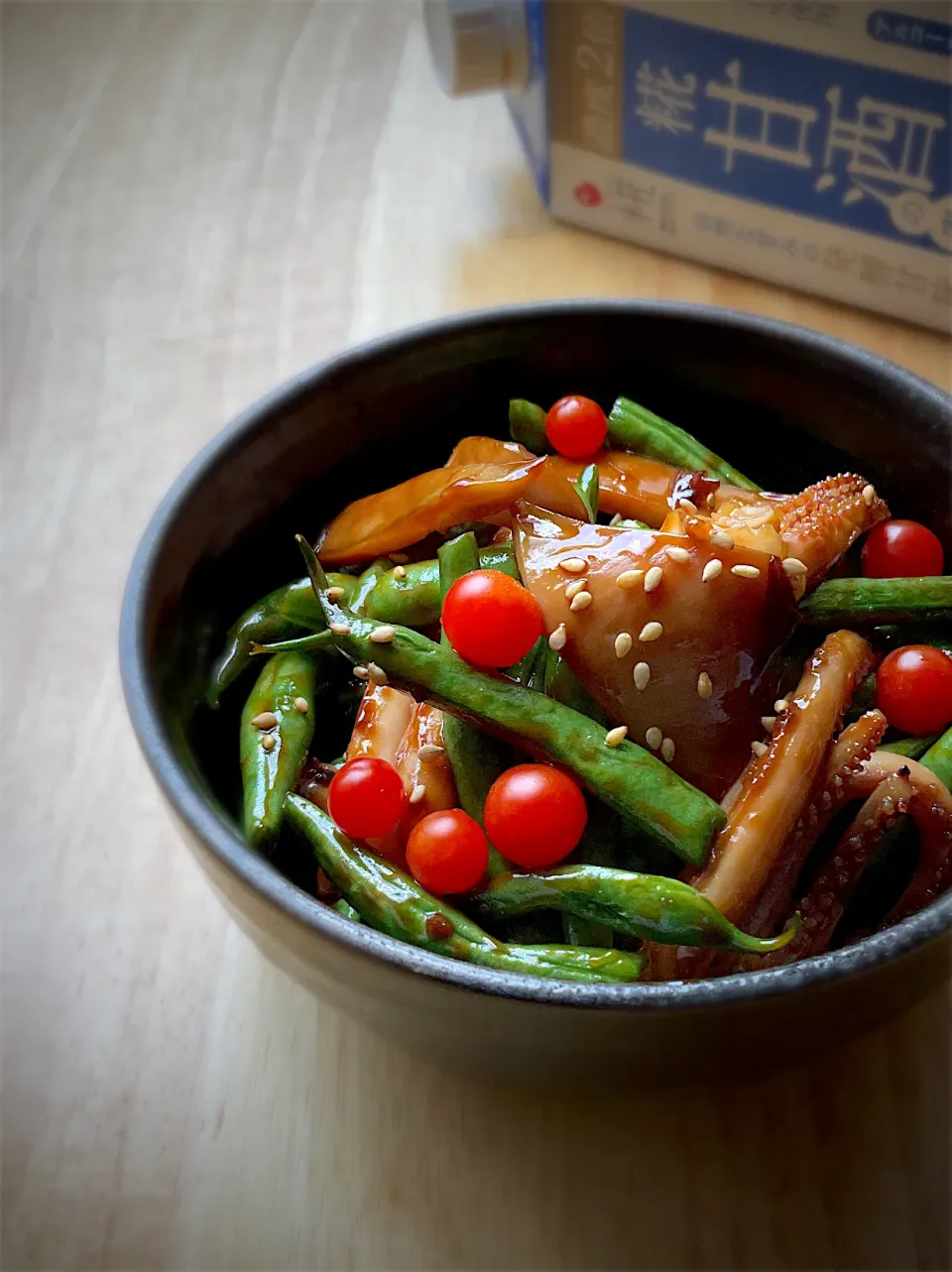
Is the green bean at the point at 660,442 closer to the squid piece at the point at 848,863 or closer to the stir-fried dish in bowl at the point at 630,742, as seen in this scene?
the stir-fried dish in bowl at the point at 630,742

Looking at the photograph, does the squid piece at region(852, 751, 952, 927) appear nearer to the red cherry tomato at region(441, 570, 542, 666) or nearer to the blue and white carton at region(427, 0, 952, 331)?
the red cherry tomato at region(441, 570, 542, 666)

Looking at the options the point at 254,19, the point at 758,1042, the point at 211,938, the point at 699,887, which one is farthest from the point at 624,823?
the point at 254,19

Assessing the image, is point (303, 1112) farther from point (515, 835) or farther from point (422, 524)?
point (422, 524)

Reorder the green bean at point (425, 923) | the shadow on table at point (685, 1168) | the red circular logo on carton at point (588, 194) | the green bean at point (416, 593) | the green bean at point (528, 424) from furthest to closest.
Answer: the red circular logo on carton at point (588, 194)
the green bean at point (528, 424)
the green bean at point (416, 593)
the shadow on table at point (685, 1168)
the green bean at point (425, 923)

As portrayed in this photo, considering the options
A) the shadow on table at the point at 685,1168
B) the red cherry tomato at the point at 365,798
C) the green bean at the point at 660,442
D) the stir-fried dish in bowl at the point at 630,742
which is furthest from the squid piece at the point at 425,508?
the shadow on table at the point at 685,1168

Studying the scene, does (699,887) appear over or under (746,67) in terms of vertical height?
under

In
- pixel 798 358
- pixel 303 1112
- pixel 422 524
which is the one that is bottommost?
pixel 303 1112

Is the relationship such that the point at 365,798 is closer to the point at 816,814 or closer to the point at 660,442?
the point at 816,814

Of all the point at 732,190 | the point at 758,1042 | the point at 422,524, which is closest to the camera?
the point at 758,1042
